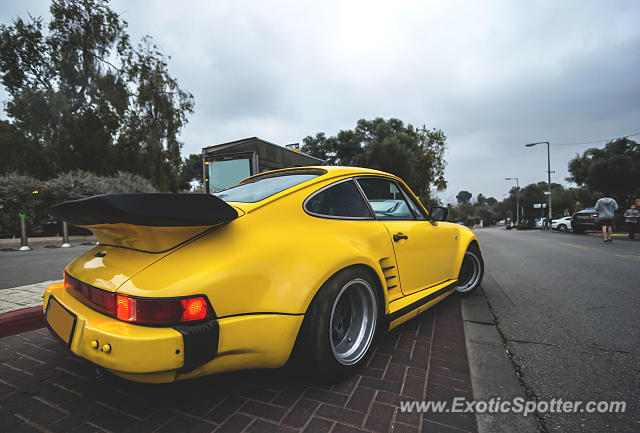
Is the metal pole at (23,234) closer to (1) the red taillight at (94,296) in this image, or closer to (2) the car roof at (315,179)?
(1) the red taillight at (94,296)

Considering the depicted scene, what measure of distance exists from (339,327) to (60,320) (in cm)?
161

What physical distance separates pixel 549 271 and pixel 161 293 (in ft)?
19.8

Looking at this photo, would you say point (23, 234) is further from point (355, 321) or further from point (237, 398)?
point (355, 321)

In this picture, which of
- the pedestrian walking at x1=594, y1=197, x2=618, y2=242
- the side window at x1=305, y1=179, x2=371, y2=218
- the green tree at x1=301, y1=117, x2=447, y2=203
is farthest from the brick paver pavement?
the green tree at x1=301, y1=117, x2=447, y2=203

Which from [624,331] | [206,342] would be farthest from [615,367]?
[206,342]

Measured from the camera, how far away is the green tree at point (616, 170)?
22.5 m

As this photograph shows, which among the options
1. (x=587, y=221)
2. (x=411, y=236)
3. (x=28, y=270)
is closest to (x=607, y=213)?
(x=587, y=221)

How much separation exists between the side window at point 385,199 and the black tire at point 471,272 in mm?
1321

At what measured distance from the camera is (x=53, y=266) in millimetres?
5270

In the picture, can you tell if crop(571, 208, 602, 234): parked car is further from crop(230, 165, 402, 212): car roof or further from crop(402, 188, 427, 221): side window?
crop(230, 165, 402, 212): car roof

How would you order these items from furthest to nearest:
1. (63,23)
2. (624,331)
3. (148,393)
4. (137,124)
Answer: (137,124) < (63,23) < (624,331) < (148,393)

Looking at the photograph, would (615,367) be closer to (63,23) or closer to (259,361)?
(259,361)

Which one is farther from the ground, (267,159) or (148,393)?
(267,159)

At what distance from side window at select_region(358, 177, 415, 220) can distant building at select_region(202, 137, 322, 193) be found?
546 centimetres
